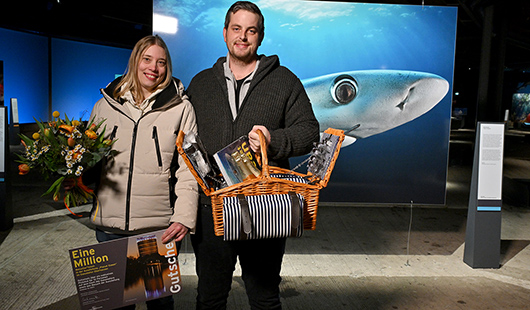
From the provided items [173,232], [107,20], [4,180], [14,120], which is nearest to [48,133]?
[173,232]

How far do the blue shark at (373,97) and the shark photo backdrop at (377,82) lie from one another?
0.5 inches

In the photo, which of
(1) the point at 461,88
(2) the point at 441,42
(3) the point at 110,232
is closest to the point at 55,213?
(3) the point at 110,232

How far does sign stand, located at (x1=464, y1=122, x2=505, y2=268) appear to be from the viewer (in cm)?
370

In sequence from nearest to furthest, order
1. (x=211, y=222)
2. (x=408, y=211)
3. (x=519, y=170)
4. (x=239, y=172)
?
(x=239, y=172)
(x=211, y=222)
(x=408, y=211)
(x=519, y=170)

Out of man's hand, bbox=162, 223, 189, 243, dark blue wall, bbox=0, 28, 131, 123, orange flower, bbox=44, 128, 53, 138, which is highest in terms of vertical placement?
dark blue wall, bbox=0, 28, 131, 123

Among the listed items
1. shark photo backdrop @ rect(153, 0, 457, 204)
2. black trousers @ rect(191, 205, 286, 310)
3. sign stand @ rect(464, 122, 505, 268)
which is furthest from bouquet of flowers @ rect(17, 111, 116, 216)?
shark photo backdrop @ rect(153, 0, 457, 204)

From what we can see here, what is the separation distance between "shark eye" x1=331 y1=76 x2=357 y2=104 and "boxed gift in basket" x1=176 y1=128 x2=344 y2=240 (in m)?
3.66

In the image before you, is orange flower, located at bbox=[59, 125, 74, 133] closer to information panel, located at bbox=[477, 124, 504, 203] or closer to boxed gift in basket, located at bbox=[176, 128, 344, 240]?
boxed gift in basket, located at bbox=[176, 128, 344, 240]

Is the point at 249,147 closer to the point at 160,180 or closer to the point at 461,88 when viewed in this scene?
the point at 160,180

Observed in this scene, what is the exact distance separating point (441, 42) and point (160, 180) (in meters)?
4.58

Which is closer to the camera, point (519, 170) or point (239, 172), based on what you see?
point (239, 172)

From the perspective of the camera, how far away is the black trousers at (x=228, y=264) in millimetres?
1884

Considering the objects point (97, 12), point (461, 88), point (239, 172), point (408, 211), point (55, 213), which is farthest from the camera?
point (461, 88)

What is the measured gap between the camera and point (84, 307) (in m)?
1.73
